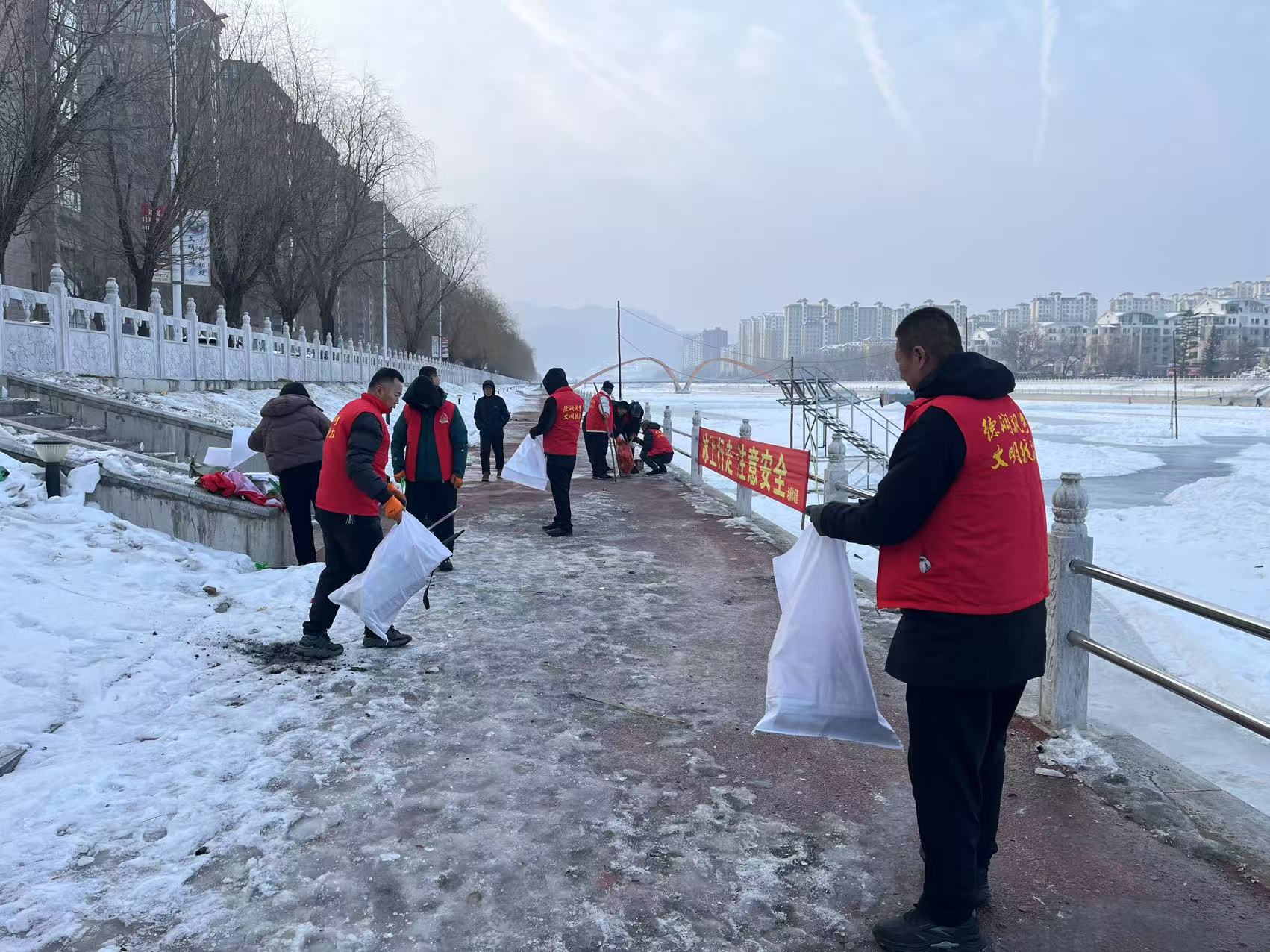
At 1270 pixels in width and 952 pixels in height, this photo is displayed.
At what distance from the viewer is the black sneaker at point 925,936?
2588 millimetres

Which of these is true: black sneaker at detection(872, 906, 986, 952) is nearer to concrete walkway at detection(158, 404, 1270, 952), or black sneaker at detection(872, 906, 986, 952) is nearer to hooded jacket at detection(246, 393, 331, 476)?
concrete walkway at detection(158, 404, 1270, 952)

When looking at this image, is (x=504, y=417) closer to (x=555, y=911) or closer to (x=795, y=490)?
(x=795, y=490)

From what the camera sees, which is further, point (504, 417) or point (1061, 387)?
point (1061, 387)

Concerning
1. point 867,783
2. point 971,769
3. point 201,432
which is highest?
point 201,432

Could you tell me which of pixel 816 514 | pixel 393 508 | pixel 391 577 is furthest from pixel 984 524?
pixel 391 577

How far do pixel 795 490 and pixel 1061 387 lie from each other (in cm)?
9117

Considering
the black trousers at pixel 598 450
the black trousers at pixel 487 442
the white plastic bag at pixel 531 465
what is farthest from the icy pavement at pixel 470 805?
the black trousers at pixel 598 450

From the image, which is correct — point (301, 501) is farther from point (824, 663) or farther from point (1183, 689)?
point (1183, 689)

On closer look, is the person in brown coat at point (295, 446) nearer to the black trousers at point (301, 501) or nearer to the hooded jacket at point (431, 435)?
the black trousers at point (301, 501)

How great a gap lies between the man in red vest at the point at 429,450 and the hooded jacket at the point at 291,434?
2.12ft

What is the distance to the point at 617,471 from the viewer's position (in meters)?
15.6

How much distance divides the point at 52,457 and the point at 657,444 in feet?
34.3

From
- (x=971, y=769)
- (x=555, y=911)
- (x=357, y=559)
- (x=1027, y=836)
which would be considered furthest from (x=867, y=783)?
(x=357, y=559)

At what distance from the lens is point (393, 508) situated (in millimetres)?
5117
